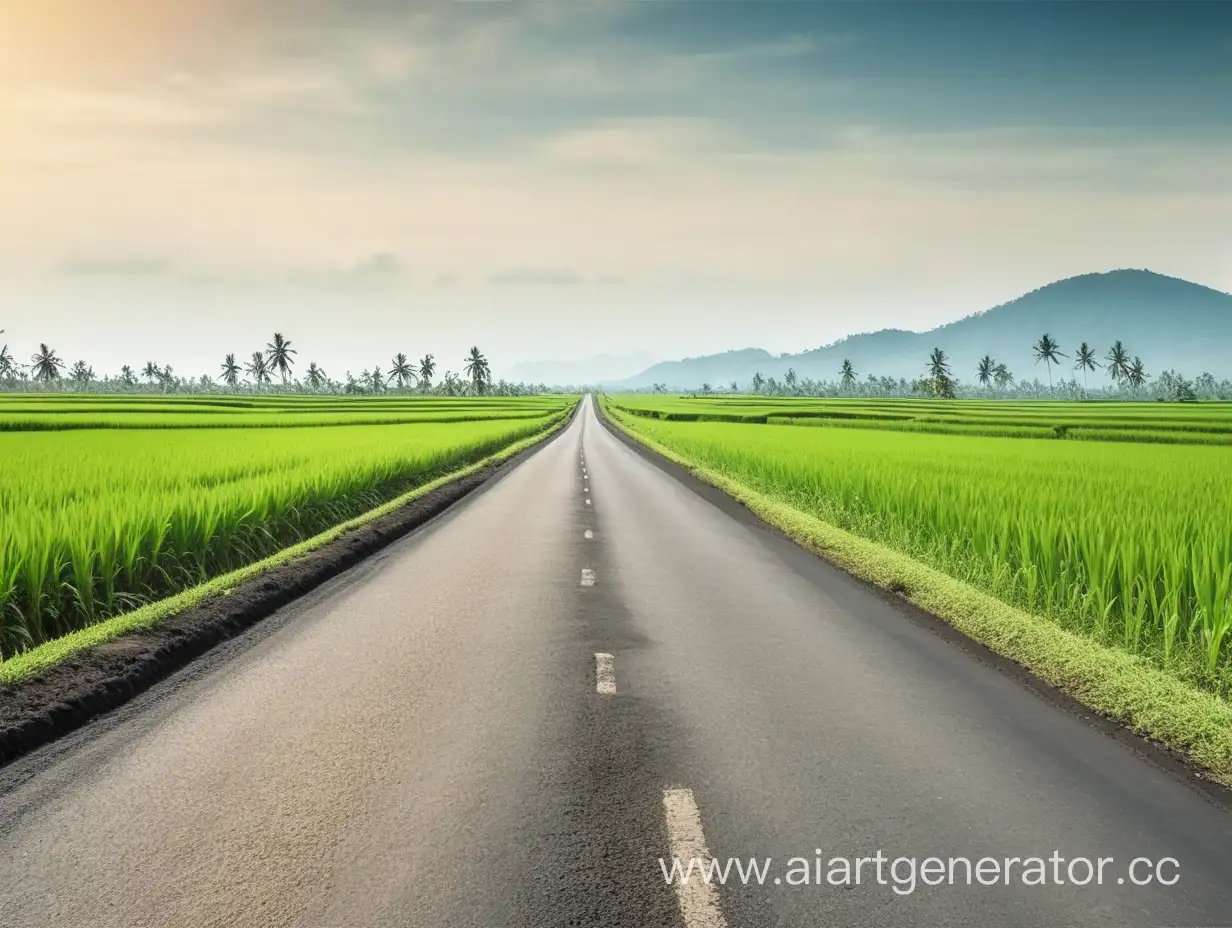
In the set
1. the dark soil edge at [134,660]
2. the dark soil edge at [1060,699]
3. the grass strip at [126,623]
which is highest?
the grass strip at [126,623]

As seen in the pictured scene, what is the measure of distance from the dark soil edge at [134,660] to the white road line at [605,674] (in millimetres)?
3775

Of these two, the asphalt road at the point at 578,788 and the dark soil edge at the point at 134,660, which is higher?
the dark soil edge at the point at 134,660

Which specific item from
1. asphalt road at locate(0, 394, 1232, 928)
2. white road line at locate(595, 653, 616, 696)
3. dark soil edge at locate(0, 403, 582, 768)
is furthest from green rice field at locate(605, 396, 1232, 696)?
dark soil edge at locate(0, 403, 582, 768)

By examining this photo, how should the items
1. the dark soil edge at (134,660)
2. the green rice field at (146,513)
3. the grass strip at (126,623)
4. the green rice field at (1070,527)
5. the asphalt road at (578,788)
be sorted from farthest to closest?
1. the green rice field at (146,513)
2. the green rice field at (1070,527)
3. the grass strip at (126,623)
4. the dark soil edge at (134,660)
5. the asphalt road at (578,788)

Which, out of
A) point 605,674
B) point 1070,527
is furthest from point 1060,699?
point 1070,527

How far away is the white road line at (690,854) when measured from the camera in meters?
3.42

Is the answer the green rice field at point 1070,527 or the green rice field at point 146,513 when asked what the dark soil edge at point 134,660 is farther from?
the green rice field at point 1070,527

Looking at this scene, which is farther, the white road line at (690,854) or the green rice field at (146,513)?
the green rice field at (146,513)

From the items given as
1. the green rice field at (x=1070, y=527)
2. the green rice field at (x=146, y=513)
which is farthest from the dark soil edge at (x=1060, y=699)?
the green rice field at (x=146, y=513)

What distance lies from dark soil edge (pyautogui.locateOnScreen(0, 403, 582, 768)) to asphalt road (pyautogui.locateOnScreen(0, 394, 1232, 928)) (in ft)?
0.78

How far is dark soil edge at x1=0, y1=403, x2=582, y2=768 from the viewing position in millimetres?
5613

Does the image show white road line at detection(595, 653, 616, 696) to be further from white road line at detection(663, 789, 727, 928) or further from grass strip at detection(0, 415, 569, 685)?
grass strip at detection(0, 415, 569, 685)

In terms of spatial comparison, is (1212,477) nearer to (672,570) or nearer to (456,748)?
(672,570)

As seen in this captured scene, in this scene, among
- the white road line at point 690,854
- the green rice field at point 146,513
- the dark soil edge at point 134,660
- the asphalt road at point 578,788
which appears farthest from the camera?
the green rice field at point 146,513
